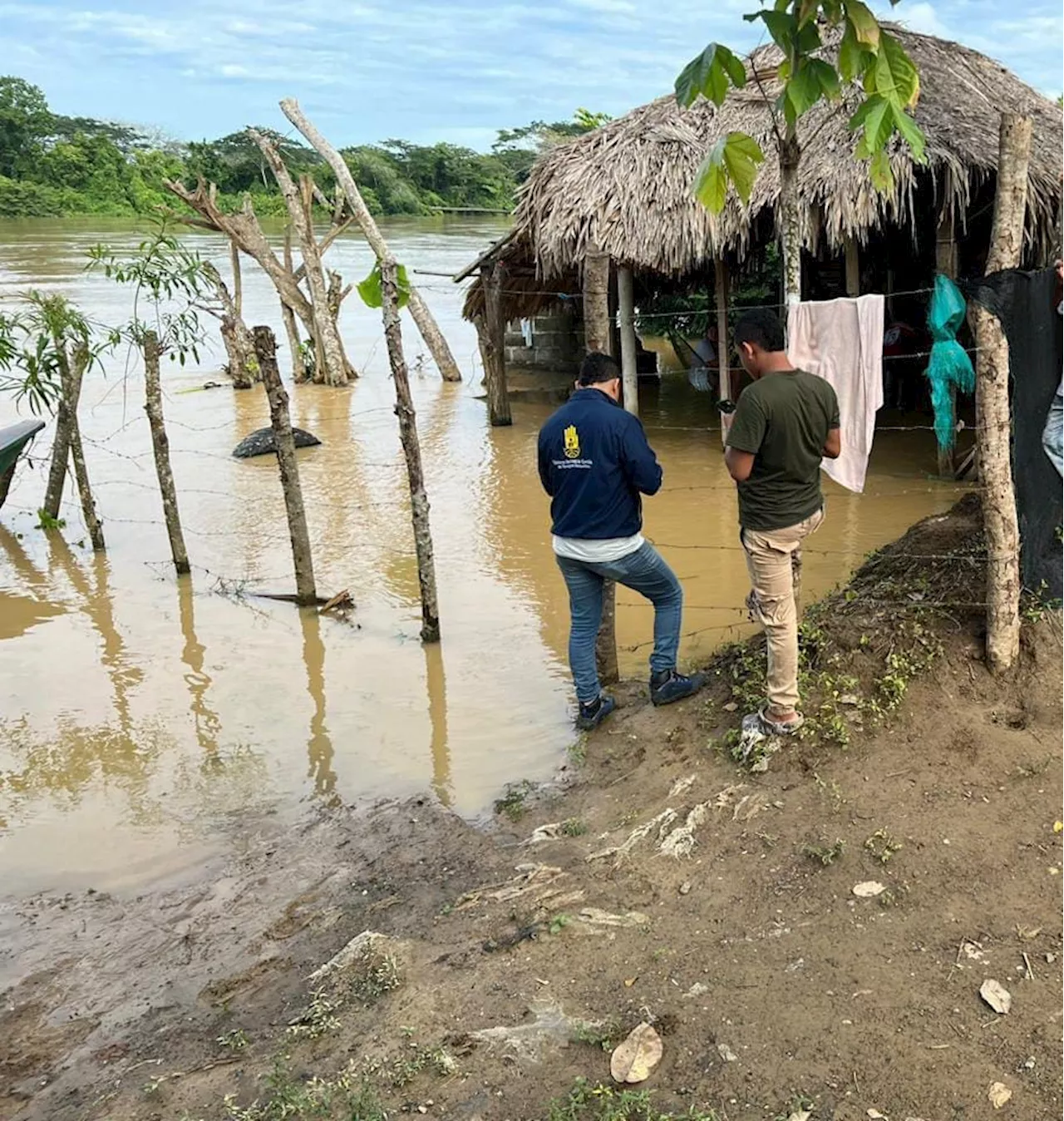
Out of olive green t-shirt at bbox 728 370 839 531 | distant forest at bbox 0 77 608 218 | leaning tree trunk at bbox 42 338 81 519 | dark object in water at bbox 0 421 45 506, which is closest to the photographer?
olive green t-shirt at bbox 728 370 839 531

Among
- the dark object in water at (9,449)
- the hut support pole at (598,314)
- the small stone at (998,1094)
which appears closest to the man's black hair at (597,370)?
the hut support pole at (598,314)

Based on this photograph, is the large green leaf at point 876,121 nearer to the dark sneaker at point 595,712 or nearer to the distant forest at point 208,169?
the dark sneaker at point 595,712

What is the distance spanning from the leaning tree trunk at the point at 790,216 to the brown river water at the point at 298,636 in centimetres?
207

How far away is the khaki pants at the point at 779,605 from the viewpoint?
375 cm

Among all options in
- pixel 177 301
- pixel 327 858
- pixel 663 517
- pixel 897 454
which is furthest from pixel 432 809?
pixel 177 301

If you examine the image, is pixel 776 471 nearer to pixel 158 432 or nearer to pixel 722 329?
pixel 158 432

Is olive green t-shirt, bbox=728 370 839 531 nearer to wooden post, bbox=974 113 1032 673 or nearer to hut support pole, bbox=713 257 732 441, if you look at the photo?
wooden post, bbox=974 113 1032 673

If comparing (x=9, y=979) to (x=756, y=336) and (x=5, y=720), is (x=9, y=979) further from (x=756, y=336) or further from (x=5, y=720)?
(x=756, y=336)

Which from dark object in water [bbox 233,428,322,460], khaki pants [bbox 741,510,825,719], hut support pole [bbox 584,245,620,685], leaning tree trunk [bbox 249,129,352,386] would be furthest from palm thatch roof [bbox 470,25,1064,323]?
khaki pants [bbox 741,510,825,719]

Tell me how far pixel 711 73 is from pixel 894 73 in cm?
52

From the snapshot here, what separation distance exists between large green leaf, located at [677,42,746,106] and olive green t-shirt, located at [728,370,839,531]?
100cm

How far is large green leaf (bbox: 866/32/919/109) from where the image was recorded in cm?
279

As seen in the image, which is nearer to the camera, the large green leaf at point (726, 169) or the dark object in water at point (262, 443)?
the large green leaf at point (726, 169)

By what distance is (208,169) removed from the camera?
37.1 meters
